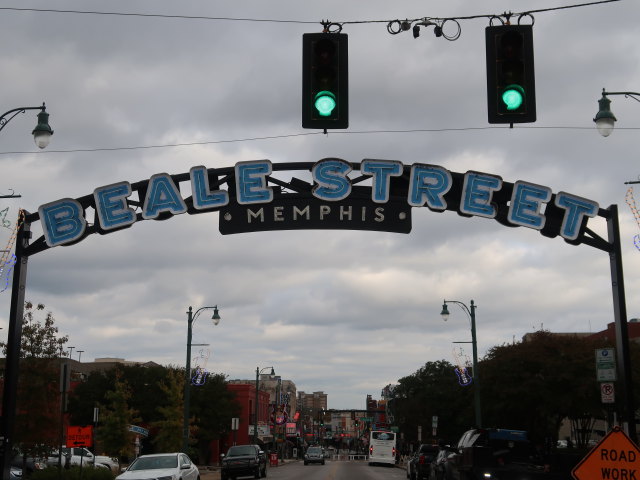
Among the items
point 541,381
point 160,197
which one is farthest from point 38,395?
point 541,381

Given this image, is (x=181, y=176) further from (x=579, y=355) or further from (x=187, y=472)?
(x=579, y=355)

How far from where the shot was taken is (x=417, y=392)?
3438 inches

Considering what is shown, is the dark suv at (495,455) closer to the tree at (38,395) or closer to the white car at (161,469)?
the white car at (161,469)

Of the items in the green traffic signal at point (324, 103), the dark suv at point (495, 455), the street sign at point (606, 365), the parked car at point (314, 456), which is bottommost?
the parked car at point (314, 456)

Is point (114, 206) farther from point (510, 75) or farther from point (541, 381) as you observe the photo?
point (541, 381)

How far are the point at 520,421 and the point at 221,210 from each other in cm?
2746

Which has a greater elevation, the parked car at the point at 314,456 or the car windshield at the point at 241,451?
the car windshield at the point at 241,451

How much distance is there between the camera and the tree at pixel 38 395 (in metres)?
25.3

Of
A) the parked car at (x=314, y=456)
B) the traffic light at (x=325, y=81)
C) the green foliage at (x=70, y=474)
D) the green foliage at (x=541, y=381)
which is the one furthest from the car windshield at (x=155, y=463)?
the parked car at (x=314, y=456)

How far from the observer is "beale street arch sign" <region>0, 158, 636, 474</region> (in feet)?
65.2

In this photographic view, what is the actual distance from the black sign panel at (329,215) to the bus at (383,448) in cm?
4836

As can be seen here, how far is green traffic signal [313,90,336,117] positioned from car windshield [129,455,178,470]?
14.3 meters

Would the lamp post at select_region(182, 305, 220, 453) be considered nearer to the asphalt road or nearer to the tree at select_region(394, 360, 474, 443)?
the asphalt road

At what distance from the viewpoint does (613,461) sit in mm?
11430
